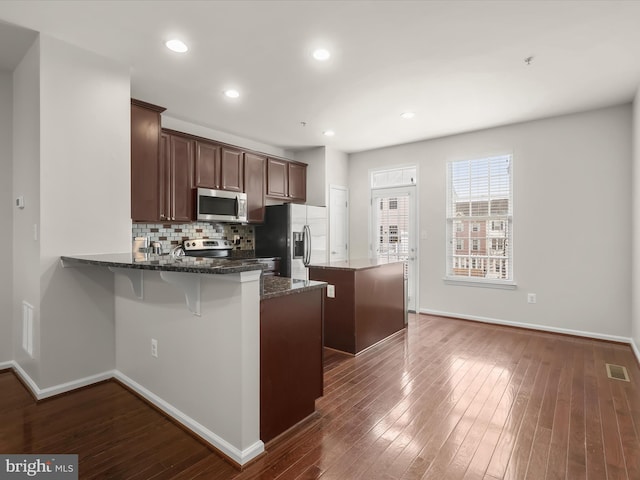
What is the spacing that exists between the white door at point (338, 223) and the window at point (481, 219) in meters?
1.78

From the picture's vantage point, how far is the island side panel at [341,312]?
3.49 m

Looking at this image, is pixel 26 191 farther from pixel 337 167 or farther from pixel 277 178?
pixel 337 167

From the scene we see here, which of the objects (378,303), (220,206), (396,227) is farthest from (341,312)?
(396,227)

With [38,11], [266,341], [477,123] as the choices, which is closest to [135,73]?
[38,11]

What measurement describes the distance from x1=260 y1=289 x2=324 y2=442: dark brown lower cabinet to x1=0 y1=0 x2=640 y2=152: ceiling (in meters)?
1.92

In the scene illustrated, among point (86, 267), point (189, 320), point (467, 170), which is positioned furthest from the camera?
point (467, 170)

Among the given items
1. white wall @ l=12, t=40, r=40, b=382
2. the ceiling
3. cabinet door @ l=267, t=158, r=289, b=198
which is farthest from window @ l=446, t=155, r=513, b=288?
white wall @ l=12, t=40, r=40, b=382

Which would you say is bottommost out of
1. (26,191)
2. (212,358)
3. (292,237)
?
(212,358)

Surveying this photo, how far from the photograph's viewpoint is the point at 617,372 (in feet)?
9.86

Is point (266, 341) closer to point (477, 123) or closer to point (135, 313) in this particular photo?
point (135, 313)

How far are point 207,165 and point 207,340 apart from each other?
302cm

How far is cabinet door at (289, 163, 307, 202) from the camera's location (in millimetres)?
5582

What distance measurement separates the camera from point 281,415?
2002 millimetres

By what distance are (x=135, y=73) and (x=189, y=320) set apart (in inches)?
93.7
